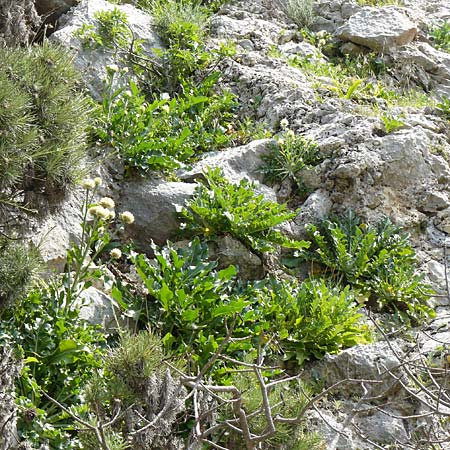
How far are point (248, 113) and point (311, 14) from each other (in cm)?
A: 236

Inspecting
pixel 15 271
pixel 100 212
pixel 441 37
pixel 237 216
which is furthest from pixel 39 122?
pixel 441 37

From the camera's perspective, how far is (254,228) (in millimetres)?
5949

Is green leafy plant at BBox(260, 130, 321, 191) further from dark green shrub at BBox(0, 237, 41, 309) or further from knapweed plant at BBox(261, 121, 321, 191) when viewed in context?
dark green shrub at BBox(0, 237, 41, 309)

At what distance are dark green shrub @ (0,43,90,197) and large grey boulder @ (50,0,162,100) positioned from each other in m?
1.92

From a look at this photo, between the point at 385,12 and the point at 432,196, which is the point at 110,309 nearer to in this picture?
the point at 432,196

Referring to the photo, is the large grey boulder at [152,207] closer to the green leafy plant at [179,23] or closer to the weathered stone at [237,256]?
the weathered stone at [237,256]

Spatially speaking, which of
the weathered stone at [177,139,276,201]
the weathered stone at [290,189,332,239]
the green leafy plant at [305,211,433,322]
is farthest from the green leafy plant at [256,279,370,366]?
the weathered stone at [177,139,276,201]

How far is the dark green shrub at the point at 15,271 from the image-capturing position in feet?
14.5

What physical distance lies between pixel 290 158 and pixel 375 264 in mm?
1223

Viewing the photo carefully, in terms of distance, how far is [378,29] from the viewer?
8.84 meters

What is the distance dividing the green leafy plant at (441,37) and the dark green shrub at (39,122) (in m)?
5.78

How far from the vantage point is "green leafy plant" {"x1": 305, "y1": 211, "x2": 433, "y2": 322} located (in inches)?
239

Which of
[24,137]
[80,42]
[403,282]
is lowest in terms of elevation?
[403,282]

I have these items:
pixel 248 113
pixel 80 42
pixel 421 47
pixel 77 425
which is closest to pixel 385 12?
pixel 421 47
